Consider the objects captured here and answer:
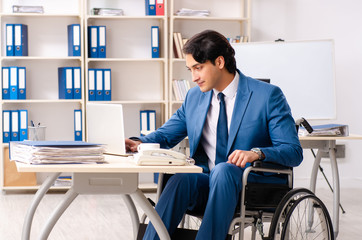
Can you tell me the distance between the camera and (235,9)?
227 inches

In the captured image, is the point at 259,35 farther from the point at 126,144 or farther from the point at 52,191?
the point at 126,144

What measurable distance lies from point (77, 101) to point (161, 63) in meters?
0.89

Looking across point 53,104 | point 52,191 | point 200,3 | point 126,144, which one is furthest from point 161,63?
point 126,144

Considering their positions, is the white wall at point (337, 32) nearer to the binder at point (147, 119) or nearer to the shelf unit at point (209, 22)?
the shelf unit at point (209, 22)

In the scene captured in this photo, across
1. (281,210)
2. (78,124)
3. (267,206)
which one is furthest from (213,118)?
(78,124)

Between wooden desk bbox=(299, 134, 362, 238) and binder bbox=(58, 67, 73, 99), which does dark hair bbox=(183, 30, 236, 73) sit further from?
binder bbox=(58, 67, 73, 99)

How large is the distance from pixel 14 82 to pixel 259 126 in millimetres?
3298

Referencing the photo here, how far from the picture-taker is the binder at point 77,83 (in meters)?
5.27

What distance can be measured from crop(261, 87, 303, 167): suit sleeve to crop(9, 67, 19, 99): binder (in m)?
3.28

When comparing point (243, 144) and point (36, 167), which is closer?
point (36, 167)

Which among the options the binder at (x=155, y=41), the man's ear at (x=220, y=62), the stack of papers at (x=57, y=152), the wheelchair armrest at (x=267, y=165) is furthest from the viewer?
the binder at (x=155, y=41)

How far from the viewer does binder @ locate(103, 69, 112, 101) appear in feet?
17.4

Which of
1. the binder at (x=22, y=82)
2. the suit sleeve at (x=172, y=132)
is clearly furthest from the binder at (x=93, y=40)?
the suit sleeve at (x=172, y=132)

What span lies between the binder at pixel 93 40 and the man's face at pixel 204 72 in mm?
2929
